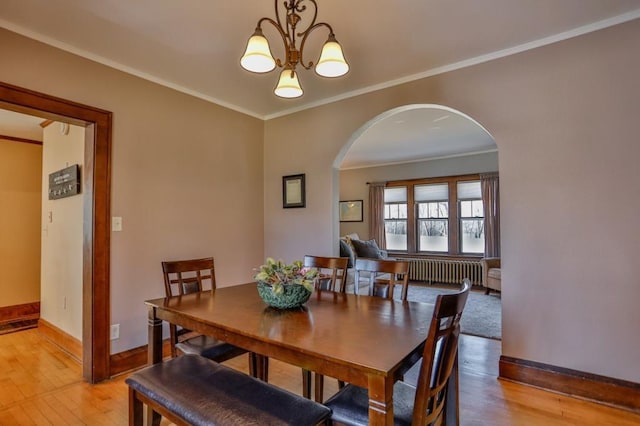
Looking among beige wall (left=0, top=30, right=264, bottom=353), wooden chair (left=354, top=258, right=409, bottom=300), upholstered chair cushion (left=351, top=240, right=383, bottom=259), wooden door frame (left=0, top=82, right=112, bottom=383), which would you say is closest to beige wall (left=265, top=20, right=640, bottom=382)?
wooden chair (left=354, top=258, right=409, bottom=300)

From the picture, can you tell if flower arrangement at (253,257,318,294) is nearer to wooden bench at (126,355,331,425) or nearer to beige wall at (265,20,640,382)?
wooden bench at (126,355,331,425)

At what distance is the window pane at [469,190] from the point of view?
6312 millimetres

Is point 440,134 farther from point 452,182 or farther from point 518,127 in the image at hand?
point 518,127

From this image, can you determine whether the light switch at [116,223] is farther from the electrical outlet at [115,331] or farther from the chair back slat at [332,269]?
the chair back slat at [332,269]

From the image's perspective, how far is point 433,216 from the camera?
6.81 meters

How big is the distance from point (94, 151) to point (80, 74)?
57cm

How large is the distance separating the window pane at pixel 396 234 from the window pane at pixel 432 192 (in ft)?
2.16

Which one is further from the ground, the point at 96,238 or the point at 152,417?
the point at 96,238

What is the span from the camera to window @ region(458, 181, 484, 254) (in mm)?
6273

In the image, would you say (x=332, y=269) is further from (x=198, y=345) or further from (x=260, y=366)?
(x=198, y=345)

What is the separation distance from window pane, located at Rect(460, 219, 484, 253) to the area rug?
0.81 meters

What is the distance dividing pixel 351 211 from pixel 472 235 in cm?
265

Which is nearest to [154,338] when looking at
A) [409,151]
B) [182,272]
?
[182,272]

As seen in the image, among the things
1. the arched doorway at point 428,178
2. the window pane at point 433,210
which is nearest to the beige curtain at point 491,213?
the arched doorway at point 428,178
